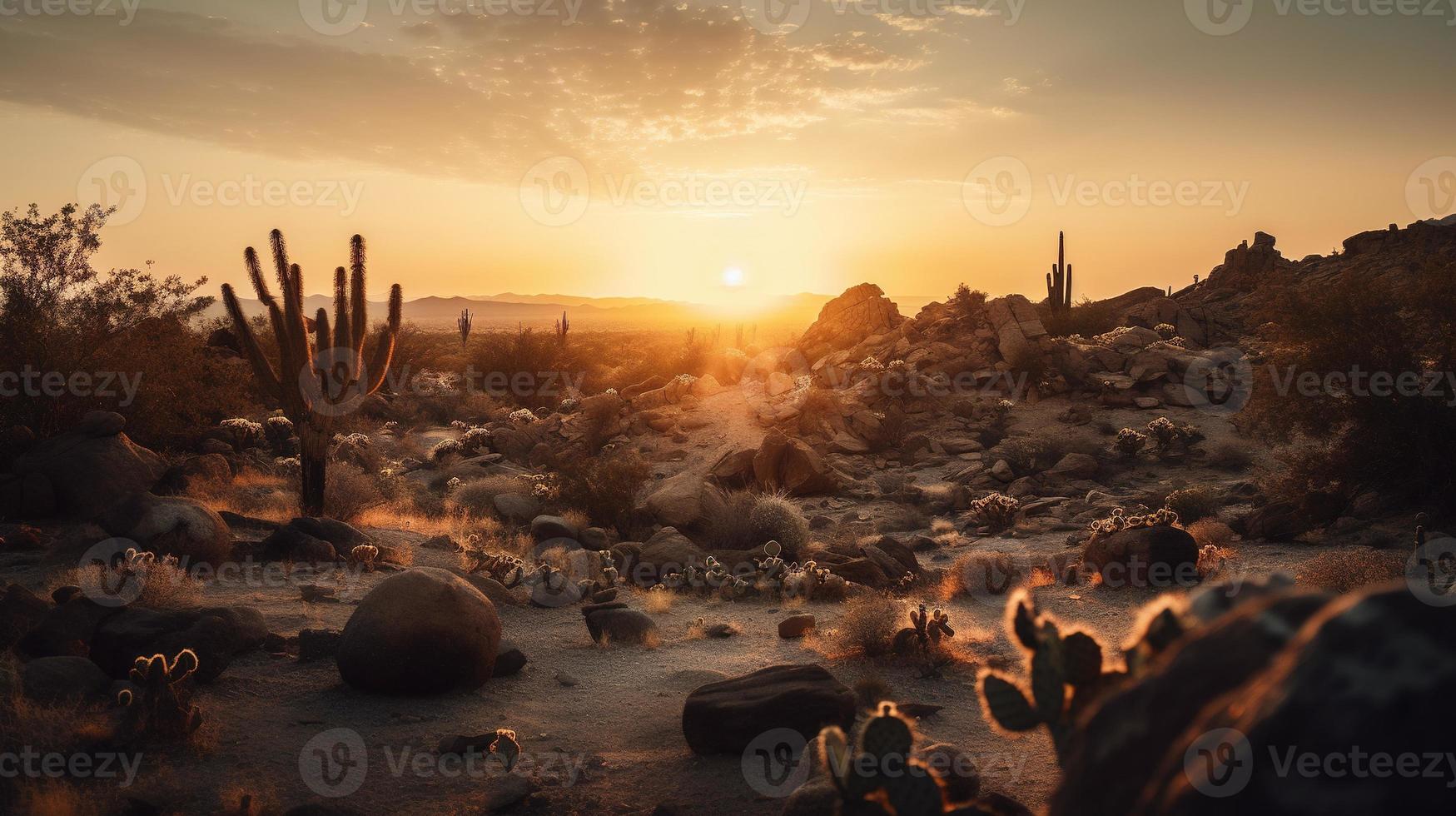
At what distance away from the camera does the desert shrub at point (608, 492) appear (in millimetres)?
17328

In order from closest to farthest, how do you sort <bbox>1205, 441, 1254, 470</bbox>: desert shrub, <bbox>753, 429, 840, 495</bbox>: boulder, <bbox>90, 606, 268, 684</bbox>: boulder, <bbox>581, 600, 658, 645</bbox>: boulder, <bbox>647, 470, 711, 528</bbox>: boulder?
1. <bbox>90, 606, 268, 684</bbox>: boulder
2. <bbox>581, 600, 658, 645</bbox>: boulder
3. <bbox>647, 470, 711, 528</bbox>: boulder
4. <bbox>1205, 441, 1254, 470</bbox>: desert shrub
5. <bbox>753, 429, 840, 495</bbox>: boulder

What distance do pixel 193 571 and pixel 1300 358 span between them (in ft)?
54.8

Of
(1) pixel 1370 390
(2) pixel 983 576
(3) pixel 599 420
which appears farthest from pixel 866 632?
(3) pixel 599 420

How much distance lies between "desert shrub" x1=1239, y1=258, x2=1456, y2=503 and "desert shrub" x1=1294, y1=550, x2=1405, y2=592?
288cm

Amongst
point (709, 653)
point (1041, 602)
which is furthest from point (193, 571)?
point (1041, 602)

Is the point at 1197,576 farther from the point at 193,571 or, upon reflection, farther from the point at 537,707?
the point at 193,571

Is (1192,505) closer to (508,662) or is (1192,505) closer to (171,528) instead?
(508,662)

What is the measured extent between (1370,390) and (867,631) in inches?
380

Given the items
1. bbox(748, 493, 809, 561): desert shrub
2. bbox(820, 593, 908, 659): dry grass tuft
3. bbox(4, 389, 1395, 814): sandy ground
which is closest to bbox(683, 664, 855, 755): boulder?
bbox(4, 389, 1395, 814): sandy ground

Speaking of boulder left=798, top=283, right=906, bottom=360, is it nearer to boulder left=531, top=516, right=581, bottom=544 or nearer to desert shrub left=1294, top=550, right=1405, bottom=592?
boulder left=531, top=516, right=581, bottom=544

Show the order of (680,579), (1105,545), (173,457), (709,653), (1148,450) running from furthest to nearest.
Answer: (1148,450)
(173,457)
(680,579)
(1105,545)
(709,653)

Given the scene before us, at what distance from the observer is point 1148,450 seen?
2133 centimetres

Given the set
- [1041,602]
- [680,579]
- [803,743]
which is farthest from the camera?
[680,579]

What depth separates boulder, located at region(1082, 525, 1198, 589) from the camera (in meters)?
11.5
